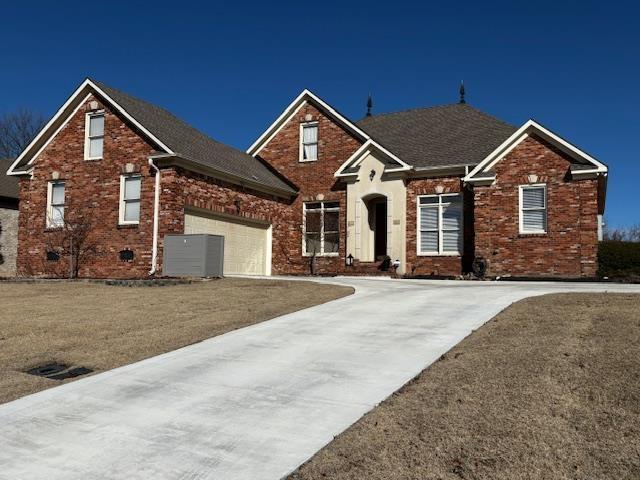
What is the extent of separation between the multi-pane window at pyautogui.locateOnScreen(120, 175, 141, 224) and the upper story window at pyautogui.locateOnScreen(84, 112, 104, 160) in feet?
6.25

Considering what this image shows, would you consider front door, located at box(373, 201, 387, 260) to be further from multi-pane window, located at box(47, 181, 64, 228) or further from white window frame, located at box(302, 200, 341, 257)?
multi-pane window, located at box(47, 181, 64, 228)

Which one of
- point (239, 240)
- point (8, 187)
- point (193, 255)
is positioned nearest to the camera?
point (193, 255)

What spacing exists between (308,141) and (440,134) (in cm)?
572


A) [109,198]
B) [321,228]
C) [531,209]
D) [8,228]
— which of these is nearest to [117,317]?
[109,198]

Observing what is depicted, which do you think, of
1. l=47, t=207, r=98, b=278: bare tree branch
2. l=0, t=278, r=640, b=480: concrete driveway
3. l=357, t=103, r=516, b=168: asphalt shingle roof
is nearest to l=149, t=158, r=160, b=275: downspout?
l=47, t=207, r=98, b=278: bare tree branch

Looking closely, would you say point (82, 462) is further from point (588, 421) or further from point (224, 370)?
point (588, 421)

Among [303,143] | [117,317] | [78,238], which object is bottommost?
[117,317]

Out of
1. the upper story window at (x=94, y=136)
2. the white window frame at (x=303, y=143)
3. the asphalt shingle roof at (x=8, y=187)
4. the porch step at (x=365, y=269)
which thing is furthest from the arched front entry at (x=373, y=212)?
the asphalt shingle roof at (x=8, y=187)

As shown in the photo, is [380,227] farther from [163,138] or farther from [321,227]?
[163,138]

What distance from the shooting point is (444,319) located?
9.23 metres

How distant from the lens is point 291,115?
24.6m

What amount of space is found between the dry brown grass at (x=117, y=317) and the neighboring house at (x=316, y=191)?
4.96 meters

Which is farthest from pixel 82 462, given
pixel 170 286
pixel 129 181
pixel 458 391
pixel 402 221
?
pixel 402 221

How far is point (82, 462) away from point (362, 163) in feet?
62.5
